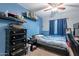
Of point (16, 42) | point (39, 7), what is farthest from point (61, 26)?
point (16, 42)

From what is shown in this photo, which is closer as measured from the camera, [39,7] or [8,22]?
[8,22]

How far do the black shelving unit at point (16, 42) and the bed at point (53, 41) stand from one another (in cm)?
21

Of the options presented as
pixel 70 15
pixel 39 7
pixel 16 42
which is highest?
pixel 39 7

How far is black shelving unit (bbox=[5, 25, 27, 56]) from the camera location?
1.96 m

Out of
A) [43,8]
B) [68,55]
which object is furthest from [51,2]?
[68,55]

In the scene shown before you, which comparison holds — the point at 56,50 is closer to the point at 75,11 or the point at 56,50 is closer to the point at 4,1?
the point at 75,11

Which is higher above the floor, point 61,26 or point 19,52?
point 61,26

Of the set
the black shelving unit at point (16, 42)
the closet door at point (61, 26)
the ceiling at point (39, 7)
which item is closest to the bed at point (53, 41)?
the closet door at point (61, 26)

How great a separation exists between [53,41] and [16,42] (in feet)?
1.73

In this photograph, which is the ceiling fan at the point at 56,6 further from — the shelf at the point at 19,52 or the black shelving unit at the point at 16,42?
the shelf at the point at 19,52

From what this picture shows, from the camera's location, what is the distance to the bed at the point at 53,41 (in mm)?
2000

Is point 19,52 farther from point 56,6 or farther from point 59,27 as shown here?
point 56,6

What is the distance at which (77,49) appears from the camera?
6.56 feet

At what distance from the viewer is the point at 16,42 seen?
6.56 feet
